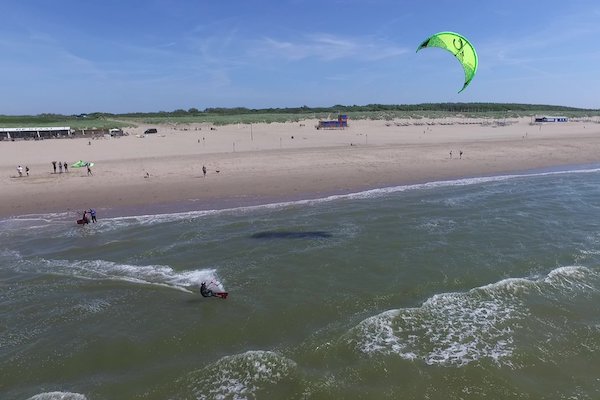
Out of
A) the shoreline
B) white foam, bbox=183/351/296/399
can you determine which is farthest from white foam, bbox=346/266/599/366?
the shoreline

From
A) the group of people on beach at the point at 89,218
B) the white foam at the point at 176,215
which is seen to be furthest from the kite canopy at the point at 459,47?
the group of people on beach at the point at 89,218

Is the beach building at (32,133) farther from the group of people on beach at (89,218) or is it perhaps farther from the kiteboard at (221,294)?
the kiteboard at (221,294)

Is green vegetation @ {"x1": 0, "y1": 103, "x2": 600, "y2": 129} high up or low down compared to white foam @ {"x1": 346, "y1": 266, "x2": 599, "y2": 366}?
up

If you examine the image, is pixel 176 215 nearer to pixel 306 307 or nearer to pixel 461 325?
pixel 306 307

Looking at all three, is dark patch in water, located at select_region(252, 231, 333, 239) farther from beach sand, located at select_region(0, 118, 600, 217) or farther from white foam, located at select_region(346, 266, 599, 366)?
white foam, located at select_region(346, 266, 599, 366)

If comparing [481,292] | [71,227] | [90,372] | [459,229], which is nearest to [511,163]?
[459,229]

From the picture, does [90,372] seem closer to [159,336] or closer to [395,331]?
[159,336]
